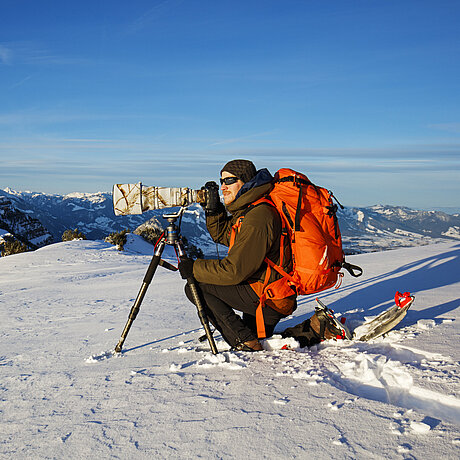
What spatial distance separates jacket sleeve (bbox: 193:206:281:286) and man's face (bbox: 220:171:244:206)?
494 mm

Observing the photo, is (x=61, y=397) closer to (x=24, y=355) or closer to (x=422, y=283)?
A: (x=24, y=355)

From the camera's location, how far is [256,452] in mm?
1887

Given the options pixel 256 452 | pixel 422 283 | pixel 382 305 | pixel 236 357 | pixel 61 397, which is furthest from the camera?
pixel 422 283

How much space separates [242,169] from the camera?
3539 millimetres

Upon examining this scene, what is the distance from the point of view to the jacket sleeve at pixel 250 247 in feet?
10.1

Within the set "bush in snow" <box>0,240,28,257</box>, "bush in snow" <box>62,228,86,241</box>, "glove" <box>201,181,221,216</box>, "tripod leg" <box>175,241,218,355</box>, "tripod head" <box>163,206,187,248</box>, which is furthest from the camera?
"bush in snow" <box>62,228,86,241</box>

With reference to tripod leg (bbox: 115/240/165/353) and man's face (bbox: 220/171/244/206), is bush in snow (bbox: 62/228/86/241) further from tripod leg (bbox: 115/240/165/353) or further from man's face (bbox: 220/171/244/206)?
man's face (bbox: 220/171/244/206)

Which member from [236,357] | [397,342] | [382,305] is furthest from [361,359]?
[382,305]

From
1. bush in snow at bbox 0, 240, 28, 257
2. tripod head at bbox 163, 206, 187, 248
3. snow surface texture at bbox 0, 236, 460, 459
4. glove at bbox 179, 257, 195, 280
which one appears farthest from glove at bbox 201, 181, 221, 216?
bush in snow at bbox 0, 240, 28, 257

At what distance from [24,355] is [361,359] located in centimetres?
298

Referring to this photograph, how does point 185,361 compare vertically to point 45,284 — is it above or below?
above

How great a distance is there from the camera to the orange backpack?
3176mm

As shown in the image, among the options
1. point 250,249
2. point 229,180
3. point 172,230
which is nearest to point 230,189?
point 229,180

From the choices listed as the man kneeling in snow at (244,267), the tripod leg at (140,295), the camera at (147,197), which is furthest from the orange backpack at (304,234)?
the tripod leg at (140,295)
